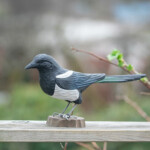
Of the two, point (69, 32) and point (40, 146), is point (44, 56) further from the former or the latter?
point (69, 32)

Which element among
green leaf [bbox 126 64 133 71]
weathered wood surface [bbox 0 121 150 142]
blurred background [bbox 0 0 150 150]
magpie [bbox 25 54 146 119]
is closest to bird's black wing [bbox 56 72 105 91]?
magpie [bbox 25 54 146 119]

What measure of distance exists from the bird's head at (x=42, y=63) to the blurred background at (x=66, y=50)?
5.59 feet

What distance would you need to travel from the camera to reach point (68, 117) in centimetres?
231

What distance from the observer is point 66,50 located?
29.8 feet

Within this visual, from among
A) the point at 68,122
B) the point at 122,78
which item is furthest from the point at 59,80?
the point at 122,78

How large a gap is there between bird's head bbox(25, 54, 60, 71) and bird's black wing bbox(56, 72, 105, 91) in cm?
9

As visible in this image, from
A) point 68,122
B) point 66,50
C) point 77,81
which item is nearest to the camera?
point 68,122

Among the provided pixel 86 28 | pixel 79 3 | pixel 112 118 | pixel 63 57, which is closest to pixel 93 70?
pixel 63 57

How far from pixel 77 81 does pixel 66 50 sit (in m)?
6.73

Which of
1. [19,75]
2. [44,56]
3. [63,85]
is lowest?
[19,75]

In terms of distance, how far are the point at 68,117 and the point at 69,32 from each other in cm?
875

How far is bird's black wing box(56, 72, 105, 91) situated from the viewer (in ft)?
7.68

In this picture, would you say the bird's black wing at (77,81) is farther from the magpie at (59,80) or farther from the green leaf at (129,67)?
the green leaf at (129,67)

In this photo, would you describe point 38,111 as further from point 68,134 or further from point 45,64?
point 68,134
